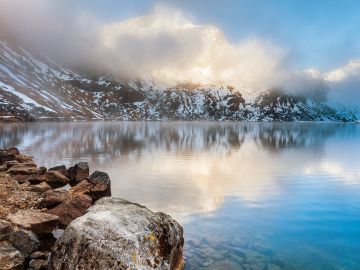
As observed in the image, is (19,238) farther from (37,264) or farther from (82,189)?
(82,189)

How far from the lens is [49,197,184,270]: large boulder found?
1226 centimetres

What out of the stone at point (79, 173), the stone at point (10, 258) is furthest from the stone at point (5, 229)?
the stone at point (79, 173)

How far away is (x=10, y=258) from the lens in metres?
14.3

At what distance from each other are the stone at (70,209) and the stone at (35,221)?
5.60 feet

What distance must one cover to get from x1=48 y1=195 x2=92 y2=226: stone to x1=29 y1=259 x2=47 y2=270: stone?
6.63m

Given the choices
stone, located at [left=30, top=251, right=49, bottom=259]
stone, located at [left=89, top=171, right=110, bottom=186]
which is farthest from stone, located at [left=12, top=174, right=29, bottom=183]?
stone, located at [left=30, top=251, right=49, bottom=259]

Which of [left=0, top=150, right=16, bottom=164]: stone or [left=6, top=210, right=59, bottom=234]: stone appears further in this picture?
[left=0, top=150, right=16, bottom=164]: stone

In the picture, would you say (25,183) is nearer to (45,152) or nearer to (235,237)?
(235,237)

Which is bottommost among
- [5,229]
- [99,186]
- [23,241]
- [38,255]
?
[38,255]

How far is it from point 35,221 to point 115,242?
27.2ft

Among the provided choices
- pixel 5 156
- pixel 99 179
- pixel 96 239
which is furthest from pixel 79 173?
pixel 96 239

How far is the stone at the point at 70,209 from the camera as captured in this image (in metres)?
22.1

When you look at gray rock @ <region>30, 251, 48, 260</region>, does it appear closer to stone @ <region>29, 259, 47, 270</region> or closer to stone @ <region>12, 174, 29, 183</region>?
stone @ <region>29, 259, 47, 270</region>

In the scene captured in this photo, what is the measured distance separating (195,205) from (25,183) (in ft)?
46.9
